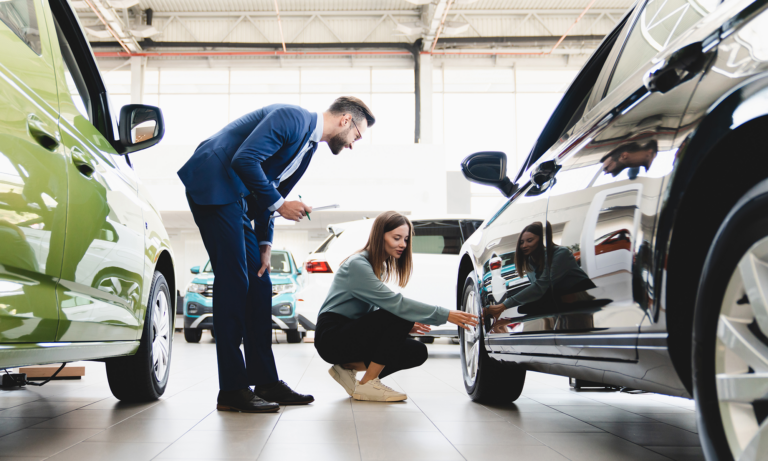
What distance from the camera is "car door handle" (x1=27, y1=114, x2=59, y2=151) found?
1.66 metres

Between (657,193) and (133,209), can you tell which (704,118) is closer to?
(657,193)

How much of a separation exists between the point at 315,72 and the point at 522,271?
1623cm

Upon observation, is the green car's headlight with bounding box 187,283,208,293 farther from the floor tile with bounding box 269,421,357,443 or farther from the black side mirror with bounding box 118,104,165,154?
the floor tile with bounding box 269,421,357,443

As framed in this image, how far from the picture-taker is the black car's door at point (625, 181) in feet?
4.19

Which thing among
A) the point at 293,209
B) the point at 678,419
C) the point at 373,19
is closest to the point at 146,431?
the point at 293,209

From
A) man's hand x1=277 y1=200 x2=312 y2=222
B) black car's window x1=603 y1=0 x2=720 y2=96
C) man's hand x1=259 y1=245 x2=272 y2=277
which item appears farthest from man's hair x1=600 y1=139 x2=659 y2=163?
man's hand x1=259 y1=245 x2=272 y2=277

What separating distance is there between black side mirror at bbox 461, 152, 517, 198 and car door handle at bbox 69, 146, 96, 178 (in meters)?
1.50

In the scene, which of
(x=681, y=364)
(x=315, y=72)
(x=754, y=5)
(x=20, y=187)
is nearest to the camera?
(x=754, y=5)

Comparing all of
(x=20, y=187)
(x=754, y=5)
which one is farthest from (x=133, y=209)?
(x=754, y=5)

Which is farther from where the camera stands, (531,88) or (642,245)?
(531,88)

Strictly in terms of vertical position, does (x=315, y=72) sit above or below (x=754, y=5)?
above

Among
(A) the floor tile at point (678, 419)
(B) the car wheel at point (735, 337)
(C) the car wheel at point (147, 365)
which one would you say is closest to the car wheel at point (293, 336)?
(C) the car wheel at point (147, 365)

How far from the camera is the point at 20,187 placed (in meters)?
1.55

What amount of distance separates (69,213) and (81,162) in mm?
256
